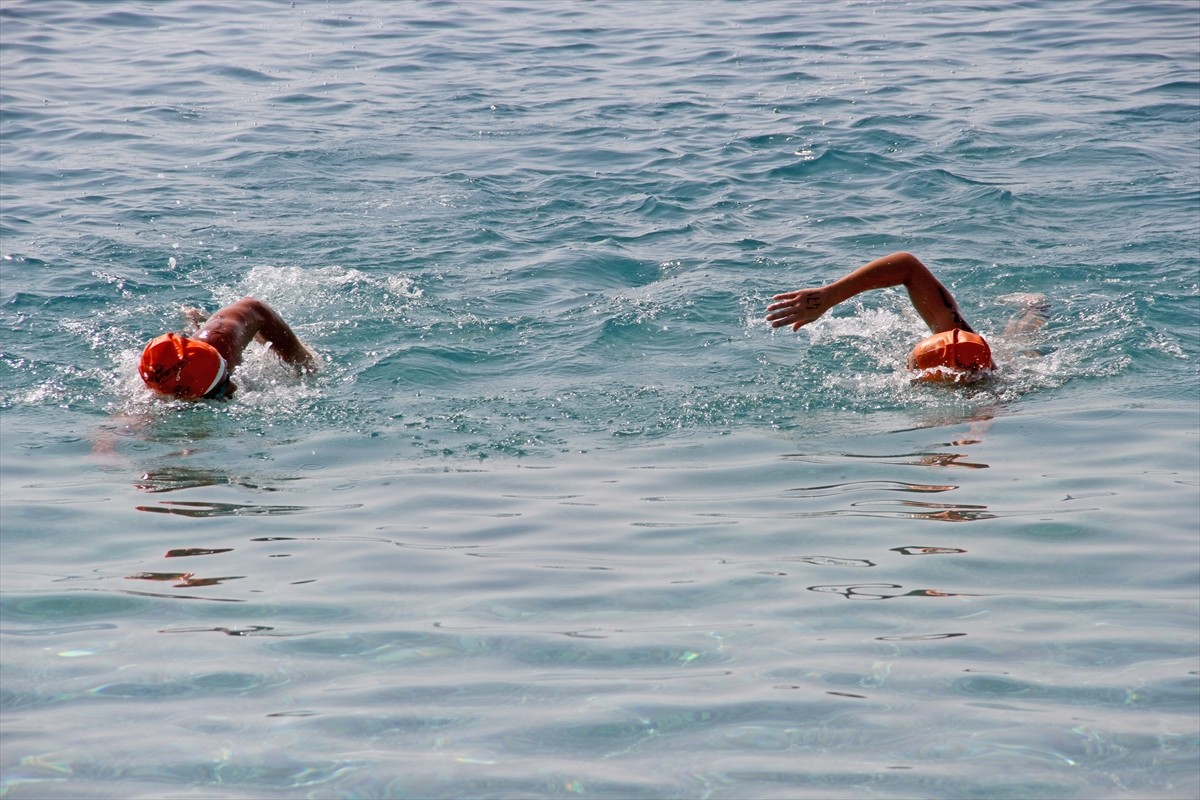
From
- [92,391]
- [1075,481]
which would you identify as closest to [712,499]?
[1075,481]

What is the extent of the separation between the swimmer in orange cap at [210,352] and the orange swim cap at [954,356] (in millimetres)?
3674

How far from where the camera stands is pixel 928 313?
7.45 m

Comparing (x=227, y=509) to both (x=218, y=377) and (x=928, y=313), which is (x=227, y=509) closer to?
(x=218, y=377)

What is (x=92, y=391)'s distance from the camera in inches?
292

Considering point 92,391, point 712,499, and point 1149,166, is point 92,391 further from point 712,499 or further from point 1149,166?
point 1149,166

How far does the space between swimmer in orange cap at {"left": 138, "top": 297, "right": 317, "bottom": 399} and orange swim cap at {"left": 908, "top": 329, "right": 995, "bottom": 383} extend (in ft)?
12.1

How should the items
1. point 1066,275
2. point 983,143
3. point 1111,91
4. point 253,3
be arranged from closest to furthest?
1. point 1066,275
2. point 983,143
3. point 1111,91
4. point 253,3

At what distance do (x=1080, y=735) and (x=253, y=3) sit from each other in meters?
21.3

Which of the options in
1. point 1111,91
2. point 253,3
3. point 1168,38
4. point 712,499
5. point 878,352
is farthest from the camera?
point 253,3

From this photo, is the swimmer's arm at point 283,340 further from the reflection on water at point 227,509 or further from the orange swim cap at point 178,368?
the reflection on water at point 227,509

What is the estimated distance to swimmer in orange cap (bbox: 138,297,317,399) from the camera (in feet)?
22.2

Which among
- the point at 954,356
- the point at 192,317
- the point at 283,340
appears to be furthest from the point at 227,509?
the point at 954,356

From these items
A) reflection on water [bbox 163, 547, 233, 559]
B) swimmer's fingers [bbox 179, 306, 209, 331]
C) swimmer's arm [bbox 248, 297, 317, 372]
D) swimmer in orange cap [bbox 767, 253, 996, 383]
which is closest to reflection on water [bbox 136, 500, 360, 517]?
reflection on water [bbox 163, 547, 233, 559]

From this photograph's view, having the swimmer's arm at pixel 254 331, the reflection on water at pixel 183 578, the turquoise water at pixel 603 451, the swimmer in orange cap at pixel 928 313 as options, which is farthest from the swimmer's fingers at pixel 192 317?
the reflection on water at pixel 183 578
